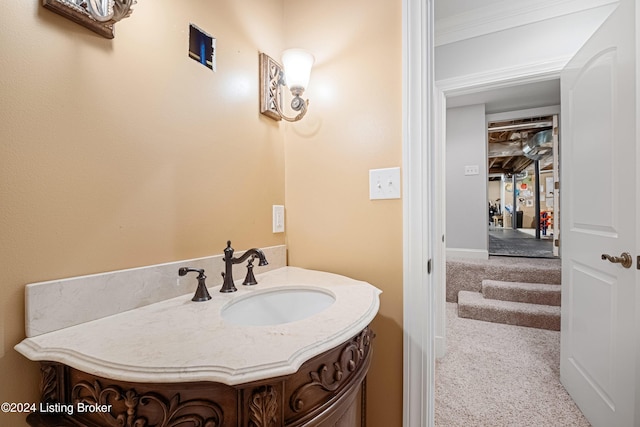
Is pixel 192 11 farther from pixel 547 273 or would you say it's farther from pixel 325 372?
pixel 547 273

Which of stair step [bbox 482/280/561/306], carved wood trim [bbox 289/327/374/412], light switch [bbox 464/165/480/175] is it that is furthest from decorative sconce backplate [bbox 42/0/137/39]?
light switch [bbox 464/165/480/175]

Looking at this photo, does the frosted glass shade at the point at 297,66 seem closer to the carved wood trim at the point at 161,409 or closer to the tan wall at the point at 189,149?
the tan wall at the point at 189,149

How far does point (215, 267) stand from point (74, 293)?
1.38 feet

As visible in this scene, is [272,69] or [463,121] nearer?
[272,69]

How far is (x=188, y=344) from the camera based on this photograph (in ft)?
1.82

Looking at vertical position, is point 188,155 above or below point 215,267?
above

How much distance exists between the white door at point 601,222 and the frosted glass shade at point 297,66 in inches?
56.0

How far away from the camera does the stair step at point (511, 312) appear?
2.63m

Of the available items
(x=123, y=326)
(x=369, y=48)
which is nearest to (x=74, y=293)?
(x=123, y=326)

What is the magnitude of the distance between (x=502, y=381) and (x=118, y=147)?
247cm

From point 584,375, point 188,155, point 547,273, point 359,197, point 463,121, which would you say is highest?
point 463,121

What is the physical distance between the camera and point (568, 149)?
173cm

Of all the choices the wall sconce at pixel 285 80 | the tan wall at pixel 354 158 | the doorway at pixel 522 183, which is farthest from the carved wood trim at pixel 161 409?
the doorway at pixel 522 183

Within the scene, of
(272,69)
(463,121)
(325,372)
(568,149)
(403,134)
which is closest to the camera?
(325,372)
